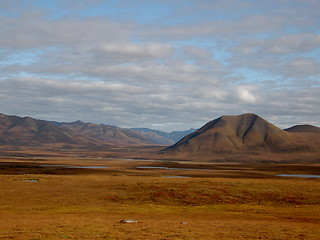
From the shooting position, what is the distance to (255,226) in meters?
35.4

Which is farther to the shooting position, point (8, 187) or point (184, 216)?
point (8, 187)

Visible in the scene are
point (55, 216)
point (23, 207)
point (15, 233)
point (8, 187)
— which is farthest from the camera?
point (8, 187)

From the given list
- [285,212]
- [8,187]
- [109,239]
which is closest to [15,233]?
[109,239]

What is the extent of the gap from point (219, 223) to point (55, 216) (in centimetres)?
1703

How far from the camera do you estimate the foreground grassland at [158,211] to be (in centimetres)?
3122

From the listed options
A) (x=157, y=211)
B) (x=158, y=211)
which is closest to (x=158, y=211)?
(x=158, y=211)

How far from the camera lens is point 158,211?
156ft

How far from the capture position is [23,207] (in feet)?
161

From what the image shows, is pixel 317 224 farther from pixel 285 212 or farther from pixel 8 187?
pixel 8 187

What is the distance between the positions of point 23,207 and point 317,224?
34.0 meters

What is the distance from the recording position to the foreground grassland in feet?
102

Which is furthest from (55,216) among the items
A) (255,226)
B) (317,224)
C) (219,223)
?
(317,224)

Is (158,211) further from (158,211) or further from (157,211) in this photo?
(157,211)

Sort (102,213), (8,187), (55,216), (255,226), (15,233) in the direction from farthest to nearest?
(8,187) < (102,213) < (55,216) < (255,226) < (15,233)
